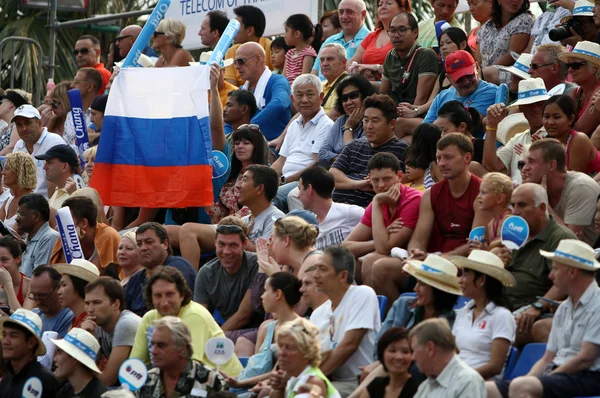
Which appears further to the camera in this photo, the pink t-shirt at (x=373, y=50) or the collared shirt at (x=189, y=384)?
the pink t-shirt at (x=373, y=50)

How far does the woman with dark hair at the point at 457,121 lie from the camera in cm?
1066

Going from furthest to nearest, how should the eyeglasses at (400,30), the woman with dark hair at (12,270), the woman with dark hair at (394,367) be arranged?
the eyeglasses at (400,30) → the woman with dark hair at (12,270) → the woman with dark hair at (394,367)

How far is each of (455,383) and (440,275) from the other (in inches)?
40.5

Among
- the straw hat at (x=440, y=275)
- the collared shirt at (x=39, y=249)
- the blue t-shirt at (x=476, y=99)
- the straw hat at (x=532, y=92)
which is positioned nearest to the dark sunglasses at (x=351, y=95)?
the blue t-shirt at (x=476, y=99)

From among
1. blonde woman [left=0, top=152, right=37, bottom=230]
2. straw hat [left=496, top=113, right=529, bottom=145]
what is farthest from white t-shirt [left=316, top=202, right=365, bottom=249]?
blonde woman [left=0, top=152, right=37, bottom=230]

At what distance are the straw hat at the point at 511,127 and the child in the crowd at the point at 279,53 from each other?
5103 millimetres

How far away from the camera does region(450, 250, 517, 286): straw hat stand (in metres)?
7.89

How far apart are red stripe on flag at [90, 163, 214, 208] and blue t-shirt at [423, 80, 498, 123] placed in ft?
7.10

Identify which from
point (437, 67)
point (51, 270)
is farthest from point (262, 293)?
point (437, 67)

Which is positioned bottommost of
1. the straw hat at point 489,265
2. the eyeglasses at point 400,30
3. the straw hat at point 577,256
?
the straw hat at point 489,265

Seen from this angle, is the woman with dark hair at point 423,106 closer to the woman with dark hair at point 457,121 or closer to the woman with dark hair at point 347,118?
the woman with dark hair at point 347,118

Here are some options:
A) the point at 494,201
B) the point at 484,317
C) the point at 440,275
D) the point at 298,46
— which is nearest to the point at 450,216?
the point at 494,201

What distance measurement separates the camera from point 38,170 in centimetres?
1356

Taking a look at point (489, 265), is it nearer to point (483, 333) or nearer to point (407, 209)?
point (483, 333)
